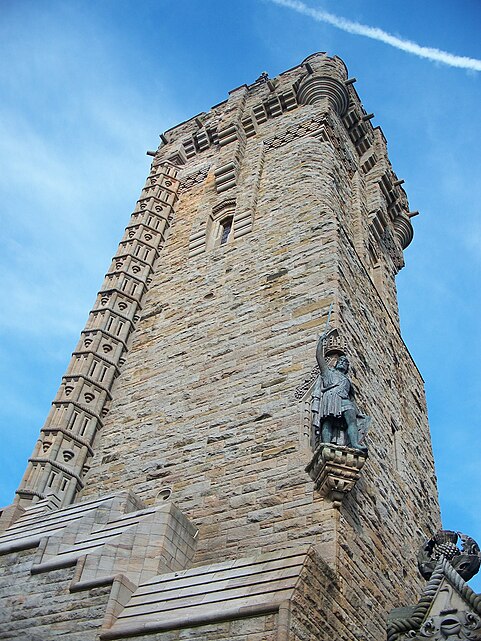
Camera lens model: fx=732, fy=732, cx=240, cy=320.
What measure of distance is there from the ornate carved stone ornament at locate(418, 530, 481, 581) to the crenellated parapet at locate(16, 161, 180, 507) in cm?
571

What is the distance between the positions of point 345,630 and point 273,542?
4.23ft

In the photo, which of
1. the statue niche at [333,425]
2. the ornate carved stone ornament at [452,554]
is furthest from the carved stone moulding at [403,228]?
the ornate carved stone ornament at [452,554]

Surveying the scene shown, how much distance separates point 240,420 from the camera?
10227 millimetres

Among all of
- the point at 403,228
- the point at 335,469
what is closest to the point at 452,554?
the point at 335,469

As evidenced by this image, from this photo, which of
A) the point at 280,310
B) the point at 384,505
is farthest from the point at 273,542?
the point at 280,310

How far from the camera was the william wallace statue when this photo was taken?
→ 880 centimetres

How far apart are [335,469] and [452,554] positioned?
1.50 m

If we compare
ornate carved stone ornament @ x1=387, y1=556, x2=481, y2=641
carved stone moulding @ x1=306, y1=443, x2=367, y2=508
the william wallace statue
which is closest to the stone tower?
carved stone moulding @ x1=306, y1=443, x2=367, y2=508

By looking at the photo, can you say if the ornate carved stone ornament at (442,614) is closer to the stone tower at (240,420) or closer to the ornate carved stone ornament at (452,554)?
the ornate carved stone ornament at (452,554)

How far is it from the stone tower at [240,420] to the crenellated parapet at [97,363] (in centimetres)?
4

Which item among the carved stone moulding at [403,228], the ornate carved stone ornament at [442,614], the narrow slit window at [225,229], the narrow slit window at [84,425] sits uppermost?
the carved stone moulding at [403,228]

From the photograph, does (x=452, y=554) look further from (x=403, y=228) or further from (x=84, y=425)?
(x=403, y=228)

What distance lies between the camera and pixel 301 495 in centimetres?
845

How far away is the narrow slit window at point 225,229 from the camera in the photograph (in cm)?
1560
